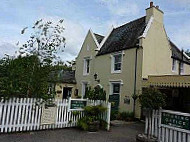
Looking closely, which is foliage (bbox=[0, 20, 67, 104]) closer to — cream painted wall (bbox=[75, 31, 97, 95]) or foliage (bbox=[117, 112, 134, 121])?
foliage (bbox=[117, 112, 134, 121])

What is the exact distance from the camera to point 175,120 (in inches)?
268

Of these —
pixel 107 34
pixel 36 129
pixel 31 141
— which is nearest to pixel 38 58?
pixel 36 129

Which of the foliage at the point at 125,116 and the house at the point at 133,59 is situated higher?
the house at the point at 133,59

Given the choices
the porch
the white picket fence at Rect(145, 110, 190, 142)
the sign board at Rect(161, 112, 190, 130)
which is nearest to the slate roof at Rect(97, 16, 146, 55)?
the porch

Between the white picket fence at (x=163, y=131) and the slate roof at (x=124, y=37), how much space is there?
9.29m

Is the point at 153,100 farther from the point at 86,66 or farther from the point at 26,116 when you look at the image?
the point at 86,66

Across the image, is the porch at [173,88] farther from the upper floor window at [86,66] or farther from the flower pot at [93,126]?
the upper floor window at [86,66]

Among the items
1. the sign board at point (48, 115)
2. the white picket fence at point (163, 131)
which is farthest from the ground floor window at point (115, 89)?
the white picket fence at point (163, 131)

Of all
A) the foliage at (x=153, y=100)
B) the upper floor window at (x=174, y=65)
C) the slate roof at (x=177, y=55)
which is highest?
the slate roof at (x=177, y=55)

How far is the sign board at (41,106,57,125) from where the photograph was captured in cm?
891

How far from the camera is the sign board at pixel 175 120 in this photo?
643cm

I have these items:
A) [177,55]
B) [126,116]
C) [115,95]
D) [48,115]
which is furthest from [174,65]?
[48,115]

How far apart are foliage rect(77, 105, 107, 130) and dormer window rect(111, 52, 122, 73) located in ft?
25.9

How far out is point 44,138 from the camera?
7.54 m
